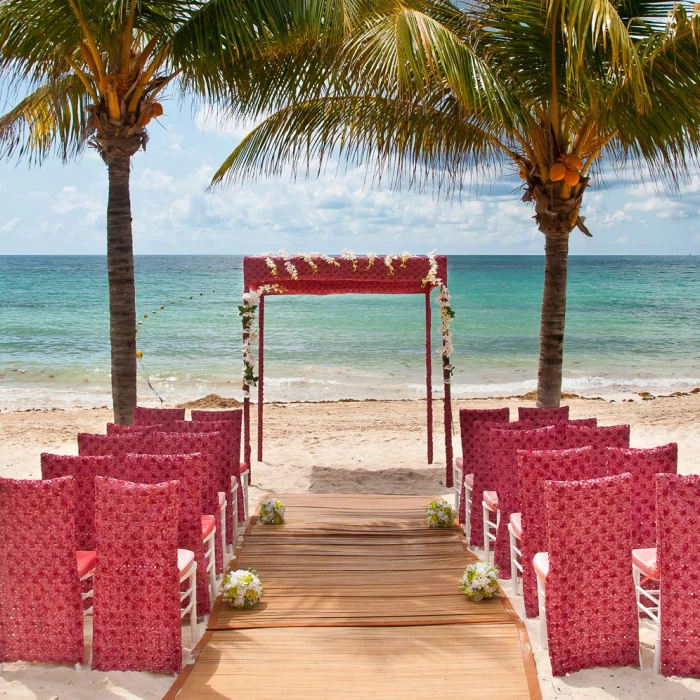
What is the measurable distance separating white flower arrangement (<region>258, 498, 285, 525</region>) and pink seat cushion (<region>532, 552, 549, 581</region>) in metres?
2.54

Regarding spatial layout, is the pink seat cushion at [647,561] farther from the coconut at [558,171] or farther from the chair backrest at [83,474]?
the coconut at [558,171]

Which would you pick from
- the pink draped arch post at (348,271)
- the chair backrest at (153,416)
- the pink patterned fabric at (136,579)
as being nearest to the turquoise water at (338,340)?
the pink draped arch post at (348,271)

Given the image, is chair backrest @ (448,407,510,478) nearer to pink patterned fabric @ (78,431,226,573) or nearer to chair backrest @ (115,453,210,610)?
pink patterned fabric @ (78,431,226,573)

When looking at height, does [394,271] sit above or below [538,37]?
below

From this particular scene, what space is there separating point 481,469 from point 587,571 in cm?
191

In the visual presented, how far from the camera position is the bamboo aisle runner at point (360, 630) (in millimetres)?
3518

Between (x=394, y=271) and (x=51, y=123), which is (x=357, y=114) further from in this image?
(x=51, y=123)

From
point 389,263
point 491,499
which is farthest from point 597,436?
point 389,263

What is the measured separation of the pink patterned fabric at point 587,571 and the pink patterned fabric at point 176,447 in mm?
2121

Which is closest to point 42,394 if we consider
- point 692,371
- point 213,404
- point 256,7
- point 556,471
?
point 213,404

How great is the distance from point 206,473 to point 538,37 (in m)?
4.75

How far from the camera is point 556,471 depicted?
4027 millimetres

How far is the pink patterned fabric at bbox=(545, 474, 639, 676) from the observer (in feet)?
11.7

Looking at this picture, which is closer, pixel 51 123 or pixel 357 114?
pixel 357 114
